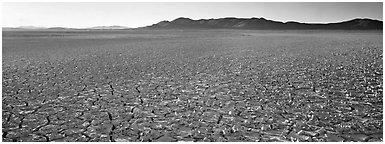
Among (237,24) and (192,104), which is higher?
(237,24)

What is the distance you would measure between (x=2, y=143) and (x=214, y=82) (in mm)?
5506

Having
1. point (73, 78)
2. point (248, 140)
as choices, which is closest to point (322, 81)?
point (248, 140)

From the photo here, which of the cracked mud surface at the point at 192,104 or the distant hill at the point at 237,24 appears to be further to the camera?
the distant hill at the point at 237,24

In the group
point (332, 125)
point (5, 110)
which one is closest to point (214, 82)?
point (332, 125)

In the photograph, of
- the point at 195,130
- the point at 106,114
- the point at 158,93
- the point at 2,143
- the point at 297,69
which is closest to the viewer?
the point at 2,143

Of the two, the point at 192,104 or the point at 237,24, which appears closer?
the point at 192,104

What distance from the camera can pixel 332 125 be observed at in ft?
17.2

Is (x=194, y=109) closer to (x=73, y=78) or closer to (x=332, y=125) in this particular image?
(x=332, y=125)

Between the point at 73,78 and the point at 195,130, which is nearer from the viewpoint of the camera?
the point at 195,130

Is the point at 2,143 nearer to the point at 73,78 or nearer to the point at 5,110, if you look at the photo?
the point at 5,110

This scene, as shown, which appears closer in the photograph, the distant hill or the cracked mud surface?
the cracked mud surface

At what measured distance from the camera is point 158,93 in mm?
7645

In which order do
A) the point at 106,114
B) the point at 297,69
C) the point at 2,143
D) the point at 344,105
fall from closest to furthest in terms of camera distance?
the point at 2,143
the point at 106,114
the point at 344,105
the point at 297,69

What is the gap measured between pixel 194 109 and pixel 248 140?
5.84 feet
